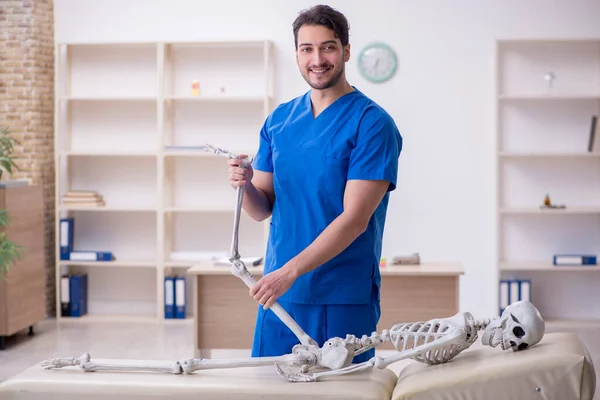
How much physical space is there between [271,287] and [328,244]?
16 centimetres

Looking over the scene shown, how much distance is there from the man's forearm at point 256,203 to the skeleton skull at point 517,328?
64cm

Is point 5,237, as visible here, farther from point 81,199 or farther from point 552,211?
point 552,211

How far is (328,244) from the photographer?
6.05ft

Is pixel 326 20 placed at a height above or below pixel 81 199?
above

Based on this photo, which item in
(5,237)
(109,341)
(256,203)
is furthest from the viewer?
(109,341)

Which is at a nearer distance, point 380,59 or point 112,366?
point 112,366

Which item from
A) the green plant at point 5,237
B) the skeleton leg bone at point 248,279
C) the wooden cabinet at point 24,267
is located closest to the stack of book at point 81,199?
the wooden cabinet at point 24,267

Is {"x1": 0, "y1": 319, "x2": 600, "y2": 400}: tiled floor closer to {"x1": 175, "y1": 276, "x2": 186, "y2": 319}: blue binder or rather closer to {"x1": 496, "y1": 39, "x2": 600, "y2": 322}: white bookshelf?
{"x1": 175, "y1": 276, "x2": 186, "y2": 319}: blue binder

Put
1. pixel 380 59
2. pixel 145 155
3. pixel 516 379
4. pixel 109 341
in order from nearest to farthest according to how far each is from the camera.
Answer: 1. pixel 516 379
2. pixel 109 341
3. pixel 380 59
4. pixel 145 155

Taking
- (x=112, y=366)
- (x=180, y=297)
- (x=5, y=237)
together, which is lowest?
(x=180, y=297)

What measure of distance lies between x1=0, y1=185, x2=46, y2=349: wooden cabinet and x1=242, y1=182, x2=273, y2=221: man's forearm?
3.34 metres

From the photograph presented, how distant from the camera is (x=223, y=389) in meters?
1.59


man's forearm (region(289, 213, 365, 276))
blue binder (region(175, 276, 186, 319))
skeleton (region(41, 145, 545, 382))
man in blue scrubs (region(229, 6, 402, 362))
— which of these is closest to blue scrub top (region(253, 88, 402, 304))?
man in blue scrubs (region(229, 6, 402, 362))

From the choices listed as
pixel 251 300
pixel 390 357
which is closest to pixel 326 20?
pixel 390 357
